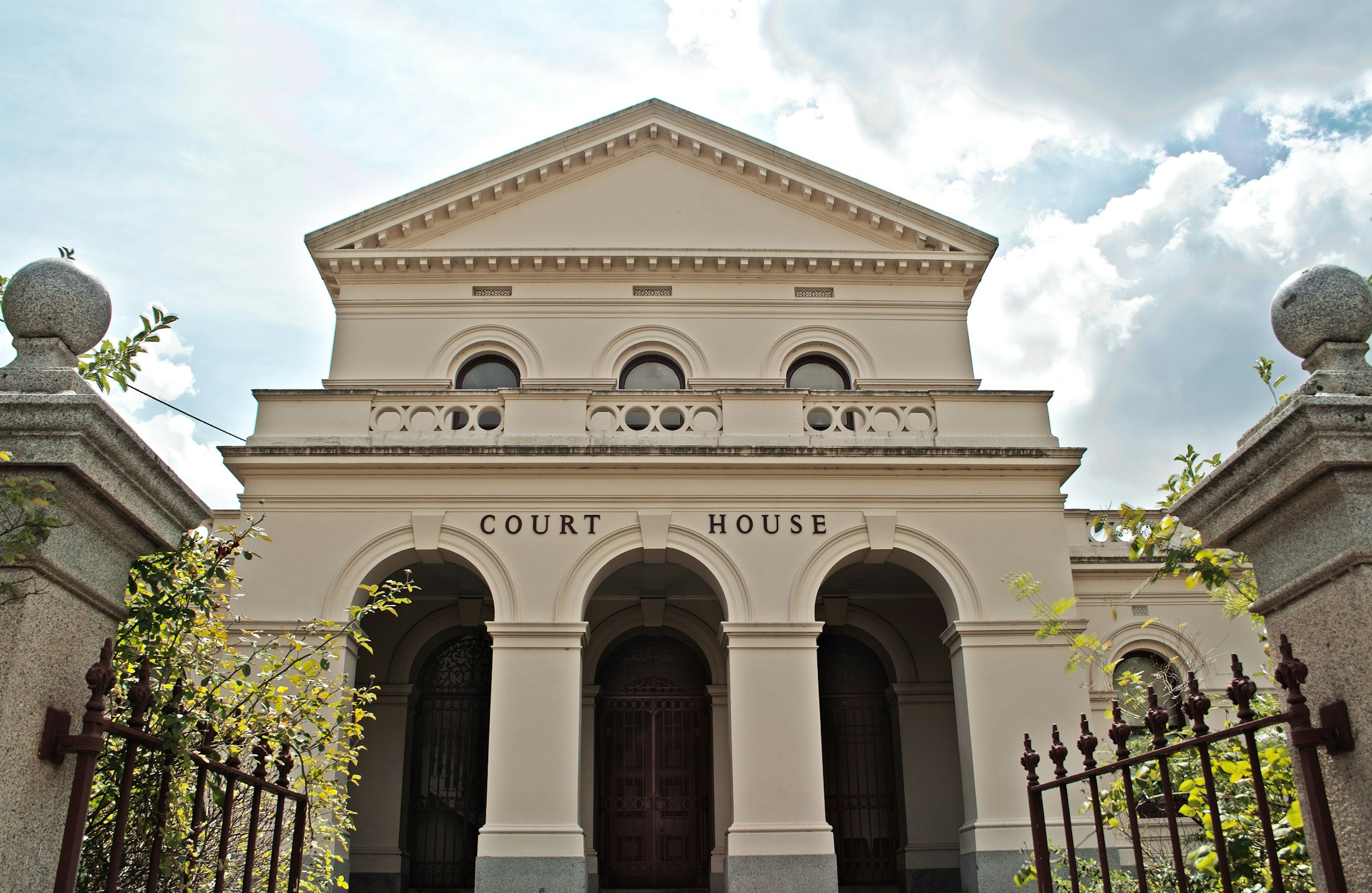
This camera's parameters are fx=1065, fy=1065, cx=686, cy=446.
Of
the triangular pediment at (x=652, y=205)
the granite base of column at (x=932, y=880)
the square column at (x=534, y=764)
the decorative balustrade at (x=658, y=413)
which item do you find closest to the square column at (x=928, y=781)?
the granite base of column at (x=932, y=880)

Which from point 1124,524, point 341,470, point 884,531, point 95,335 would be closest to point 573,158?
point 341,470

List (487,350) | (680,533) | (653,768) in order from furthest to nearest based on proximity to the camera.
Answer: (487,350), (653,768), (680,533)

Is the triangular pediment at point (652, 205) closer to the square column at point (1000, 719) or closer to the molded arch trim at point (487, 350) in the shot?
the molded arch trim at point (487, 350)

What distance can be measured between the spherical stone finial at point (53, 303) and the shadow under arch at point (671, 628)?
13.0 meters

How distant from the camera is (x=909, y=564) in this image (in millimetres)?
14367

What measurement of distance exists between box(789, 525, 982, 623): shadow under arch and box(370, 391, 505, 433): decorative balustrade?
15.2 ft

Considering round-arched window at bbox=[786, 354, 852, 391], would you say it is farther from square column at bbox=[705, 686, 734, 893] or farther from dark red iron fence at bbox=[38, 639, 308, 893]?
dark red iron fence at bbox=[38, 639, 308, 893]

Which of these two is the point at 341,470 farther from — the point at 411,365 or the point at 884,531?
the point at 884,531

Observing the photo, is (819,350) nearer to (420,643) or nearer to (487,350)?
(487,350)

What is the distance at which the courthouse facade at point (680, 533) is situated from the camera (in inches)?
520

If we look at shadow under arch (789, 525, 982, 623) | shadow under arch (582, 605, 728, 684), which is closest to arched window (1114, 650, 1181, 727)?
shadow under arch (789, 525, 982, 623)

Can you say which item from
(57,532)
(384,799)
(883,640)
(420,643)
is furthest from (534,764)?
(57,532)

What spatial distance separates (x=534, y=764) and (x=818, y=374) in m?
8.63

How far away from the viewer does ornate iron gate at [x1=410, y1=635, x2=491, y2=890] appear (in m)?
16.0
